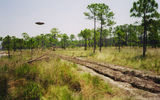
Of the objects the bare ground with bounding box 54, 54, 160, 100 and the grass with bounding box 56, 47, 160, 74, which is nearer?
the bare ground with bounding box 54, 54, 160, 100

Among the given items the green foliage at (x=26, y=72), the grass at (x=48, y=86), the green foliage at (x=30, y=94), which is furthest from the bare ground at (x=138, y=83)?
the green foliage at (x=26, y=72)

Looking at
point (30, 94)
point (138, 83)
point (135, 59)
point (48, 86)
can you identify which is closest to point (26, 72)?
point (48, 86)

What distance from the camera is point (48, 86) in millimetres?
2787

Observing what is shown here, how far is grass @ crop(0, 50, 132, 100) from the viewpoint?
7.46 feet

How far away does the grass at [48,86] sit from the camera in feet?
7.46

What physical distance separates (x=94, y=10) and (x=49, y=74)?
18536mm

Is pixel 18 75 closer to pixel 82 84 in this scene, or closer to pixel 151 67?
pixel 82 84

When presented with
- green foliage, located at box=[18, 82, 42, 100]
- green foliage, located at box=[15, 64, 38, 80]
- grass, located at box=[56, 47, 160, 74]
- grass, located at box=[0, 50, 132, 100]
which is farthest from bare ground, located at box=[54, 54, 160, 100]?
green foliage, located at box=[15, 64, 38, 80]

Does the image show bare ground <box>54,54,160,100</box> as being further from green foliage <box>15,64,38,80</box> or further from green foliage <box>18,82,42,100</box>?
green foliage <box>15,64,38,80</box>

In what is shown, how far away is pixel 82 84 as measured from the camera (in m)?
3.10

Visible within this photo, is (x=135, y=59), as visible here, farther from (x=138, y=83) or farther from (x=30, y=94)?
(x=30, y=94)

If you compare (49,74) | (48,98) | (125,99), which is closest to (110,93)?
(125,99)

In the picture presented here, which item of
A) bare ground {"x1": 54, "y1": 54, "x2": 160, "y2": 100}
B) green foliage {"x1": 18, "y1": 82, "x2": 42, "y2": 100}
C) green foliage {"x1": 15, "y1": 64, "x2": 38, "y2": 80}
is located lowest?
bare ground {"x1": 54, "y1": 54, "x2": 160, "y2": 100}

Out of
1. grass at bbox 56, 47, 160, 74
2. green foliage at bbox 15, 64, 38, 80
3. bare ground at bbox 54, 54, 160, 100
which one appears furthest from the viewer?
grass at bbox 56, 47, 160, 74
